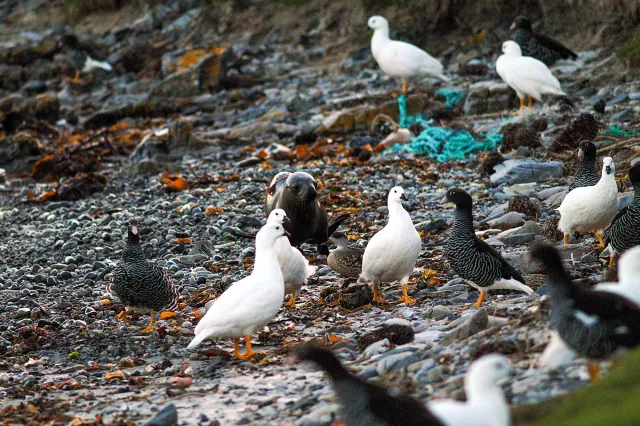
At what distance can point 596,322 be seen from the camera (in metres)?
5.69

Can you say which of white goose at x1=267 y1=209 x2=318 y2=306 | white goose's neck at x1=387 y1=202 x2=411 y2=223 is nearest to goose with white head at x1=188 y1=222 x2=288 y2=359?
white goose at x1=267 y1=209 x2=318 y2=306

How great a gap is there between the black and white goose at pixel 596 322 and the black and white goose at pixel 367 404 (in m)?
1.25

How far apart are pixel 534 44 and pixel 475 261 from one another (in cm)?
1257

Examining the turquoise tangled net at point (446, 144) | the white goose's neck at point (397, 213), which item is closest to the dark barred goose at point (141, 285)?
the white goose's neck at point (397, 213)

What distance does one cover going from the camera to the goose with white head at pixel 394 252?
9508 millimetres

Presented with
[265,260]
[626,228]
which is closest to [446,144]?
[626,228]

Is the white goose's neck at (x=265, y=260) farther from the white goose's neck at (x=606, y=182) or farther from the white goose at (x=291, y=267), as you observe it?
the white goose's neck at (x=606, y=182)

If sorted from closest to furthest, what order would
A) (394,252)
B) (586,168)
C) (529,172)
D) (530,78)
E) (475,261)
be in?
(475,261) → (394,252) → (586,168) → (529,172) → (530,78)

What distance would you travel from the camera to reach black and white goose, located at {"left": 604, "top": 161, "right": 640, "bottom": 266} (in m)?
8.97

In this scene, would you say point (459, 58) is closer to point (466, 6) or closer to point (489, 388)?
point (466, 6)

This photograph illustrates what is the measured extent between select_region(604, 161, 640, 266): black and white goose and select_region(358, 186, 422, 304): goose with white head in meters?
1.89

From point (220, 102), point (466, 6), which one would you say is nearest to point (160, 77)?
point (220, 102)

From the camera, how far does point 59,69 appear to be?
34281 mm

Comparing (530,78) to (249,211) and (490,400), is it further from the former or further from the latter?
(490,400)
